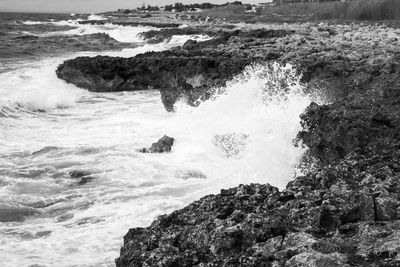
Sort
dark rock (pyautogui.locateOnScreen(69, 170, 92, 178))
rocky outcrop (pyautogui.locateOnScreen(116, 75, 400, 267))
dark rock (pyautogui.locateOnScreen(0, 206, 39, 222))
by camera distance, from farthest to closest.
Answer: dark rock (pyautogui.locateOnScreen(69, 170, 92, 178)), dark rock (pyautogui.locateOnScreen(0, 206, 39, 222)), rocky outcrop (pyautogui.locateOnScreen(116, 75, 400, 267))

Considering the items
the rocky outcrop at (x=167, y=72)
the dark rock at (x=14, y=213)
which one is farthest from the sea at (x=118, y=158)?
the rocky outcrop at (x=167, y=72)

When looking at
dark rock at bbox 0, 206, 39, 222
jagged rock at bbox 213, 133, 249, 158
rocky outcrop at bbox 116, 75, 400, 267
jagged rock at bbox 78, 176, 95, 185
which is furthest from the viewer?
jagged rock at bbox 213, 133, 249, 158

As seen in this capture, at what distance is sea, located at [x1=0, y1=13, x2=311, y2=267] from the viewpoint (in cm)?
648

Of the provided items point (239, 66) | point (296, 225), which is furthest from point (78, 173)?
point (239, 66)

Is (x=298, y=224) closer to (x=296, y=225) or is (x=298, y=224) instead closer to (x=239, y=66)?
(x=296, y=225)

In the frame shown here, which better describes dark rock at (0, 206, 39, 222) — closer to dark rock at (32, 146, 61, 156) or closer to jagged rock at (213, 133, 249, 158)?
dark rock at (32, 146, 61, 156)

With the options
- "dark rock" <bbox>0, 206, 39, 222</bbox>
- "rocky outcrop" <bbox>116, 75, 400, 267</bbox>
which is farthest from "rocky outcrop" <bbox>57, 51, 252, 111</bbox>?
"rocky outcrop" <bbox>116, 75, 400, 267</bbox>

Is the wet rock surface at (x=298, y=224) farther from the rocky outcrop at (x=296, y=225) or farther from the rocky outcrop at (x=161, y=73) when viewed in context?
the rocky outcrop at (x=161, y=73)

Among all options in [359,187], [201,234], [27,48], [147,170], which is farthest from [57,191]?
[27,48]

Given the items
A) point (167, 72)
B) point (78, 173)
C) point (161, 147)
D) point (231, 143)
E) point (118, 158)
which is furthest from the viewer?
point (167, 72)

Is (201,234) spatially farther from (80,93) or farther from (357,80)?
(80,93)

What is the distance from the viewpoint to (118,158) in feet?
32.3

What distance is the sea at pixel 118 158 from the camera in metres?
6.48

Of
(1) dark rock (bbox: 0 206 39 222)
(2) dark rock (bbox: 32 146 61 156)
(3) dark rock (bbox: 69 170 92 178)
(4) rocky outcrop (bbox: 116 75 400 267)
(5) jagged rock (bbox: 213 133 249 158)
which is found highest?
(4) rocky outcrop (bbox: 116 75 400 267)
